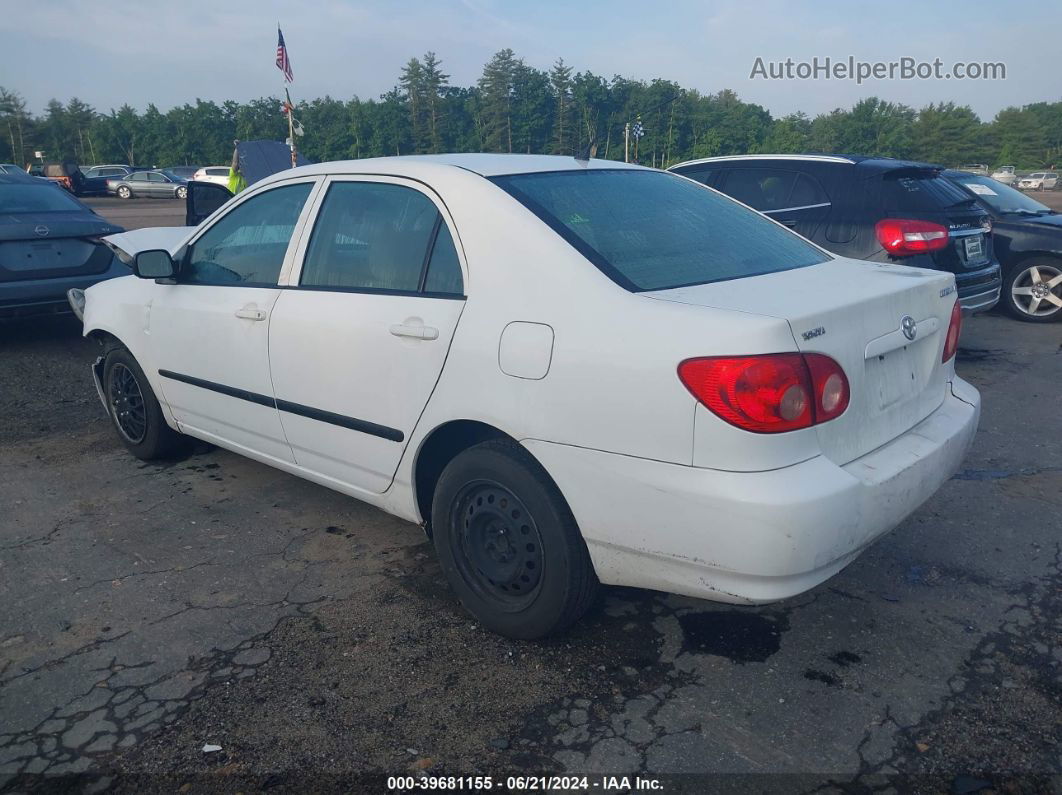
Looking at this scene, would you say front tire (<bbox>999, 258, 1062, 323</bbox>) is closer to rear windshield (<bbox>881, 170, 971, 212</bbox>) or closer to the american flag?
rear windshield (<bbox>881, 170, 971, 212</bbox>)

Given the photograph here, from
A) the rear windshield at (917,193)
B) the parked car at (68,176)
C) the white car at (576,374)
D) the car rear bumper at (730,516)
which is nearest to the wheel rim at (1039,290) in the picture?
the rear windshield at (917,193)

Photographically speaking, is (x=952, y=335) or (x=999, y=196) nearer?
(x=952, y=335)

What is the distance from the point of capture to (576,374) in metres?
2.52

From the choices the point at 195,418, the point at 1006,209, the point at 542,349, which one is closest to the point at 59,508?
the point at 195,418

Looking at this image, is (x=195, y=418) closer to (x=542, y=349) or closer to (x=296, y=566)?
(x=296, y=566)

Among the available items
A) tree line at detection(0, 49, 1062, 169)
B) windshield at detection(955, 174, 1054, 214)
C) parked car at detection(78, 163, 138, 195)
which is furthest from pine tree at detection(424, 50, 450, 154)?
windshield at detection(955, 174, 1054, 214)

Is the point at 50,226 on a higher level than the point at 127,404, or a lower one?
higher

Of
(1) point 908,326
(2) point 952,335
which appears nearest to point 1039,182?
(2) point 952,335

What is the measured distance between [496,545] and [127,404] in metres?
2.90

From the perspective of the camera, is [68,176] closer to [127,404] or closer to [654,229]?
[127,404]

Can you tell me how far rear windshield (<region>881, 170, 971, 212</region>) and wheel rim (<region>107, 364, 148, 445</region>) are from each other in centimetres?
547

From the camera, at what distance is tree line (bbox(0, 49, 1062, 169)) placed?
58.6m

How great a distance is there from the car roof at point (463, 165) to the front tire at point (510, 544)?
3.56ft

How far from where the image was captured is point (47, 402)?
6.09 meters
